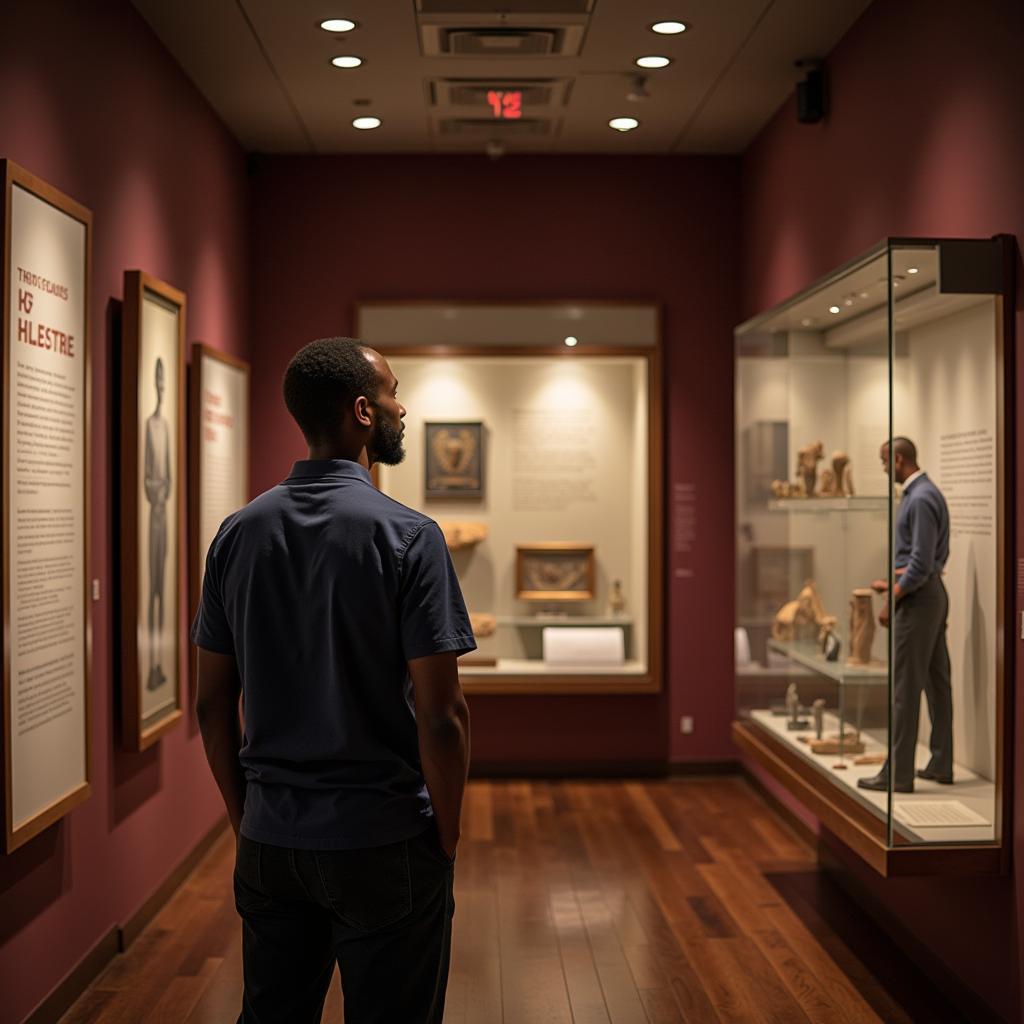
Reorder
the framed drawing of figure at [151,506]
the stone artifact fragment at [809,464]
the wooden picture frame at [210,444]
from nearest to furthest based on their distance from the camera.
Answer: the framed drawing of figure at [151,506] < the stone artifact fragment at [809,464] < the wooden picture frame at [210,444]

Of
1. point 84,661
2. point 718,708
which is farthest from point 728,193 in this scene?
point 84,661

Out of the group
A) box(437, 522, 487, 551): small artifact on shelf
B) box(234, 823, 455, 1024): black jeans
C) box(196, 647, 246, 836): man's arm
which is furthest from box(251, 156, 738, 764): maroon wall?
box(234, 823, 455, 1024): black jeans

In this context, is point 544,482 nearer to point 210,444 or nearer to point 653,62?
point 210,444

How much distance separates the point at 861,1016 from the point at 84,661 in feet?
8.31

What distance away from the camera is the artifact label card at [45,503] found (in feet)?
10.5

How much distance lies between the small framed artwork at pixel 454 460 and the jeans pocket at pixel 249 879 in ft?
16.7

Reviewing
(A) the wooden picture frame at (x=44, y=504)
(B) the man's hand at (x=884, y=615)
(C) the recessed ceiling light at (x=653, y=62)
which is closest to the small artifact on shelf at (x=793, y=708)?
(B) the man's hand at (x=884, y=615)

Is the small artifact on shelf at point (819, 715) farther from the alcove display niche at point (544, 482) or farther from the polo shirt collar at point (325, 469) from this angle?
the polo shirt collar at point (325, 469)

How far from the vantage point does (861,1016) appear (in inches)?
143

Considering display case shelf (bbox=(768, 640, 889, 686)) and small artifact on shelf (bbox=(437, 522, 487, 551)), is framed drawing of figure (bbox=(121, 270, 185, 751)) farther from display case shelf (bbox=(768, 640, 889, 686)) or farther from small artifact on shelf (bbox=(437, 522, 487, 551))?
display case shelf (bbox=(768, 640, 889, 686))

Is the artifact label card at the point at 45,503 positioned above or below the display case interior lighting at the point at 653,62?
below

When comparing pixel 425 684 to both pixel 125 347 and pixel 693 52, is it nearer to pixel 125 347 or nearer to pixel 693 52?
pixel 125 347

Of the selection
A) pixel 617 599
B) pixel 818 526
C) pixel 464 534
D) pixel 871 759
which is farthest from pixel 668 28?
pixel 617 599

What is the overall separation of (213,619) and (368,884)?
1.60 ft
